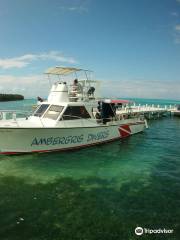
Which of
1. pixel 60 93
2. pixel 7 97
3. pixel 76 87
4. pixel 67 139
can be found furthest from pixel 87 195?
pixel 7 97

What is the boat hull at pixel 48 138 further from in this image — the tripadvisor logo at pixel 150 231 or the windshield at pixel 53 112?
the tripadvisor logo at pixel 150 231

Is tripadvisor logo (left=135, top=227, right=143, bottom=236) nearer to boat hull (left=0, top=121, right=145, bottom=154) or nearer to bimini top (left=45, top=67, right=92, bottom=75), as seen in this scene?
boat hull (left=0, top=121, right=145, bottom=154)

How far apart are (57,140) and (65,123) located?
105 centimetres

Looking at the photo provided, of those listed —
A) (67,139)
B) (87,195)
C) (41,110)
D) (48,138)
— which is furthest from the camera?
(41,110)

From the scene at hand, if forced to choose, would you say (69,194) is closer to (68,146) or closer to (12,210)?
(12,210)

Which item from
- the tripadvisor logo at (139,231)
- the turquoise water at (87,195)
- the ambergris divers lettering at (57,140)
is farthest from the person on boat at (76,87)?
the tripadvisor logo at (139,231)

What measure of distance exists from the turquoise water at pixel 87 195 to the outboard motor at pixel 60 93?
129 inches

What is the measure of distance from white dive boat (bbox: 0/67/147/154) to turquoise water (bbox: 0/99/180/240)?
0.65 m

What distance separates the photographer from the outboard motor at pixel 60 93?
13.9 metres

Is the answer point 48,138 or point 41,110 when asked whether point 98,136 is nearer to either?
point 48,138

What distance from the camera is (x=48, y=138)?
11.9 metres

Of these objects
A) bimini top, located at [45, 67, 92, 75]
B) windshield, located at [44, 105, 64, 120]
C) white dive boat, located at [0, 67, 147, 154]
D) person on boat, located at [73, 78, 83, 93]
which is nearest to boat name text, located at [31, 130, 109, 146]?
white dive boat, located at [0, 67, 147, 154]

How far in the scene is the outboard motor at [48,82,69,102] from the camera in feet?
45.6

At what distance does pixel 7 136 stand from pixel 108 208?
20.2ft
